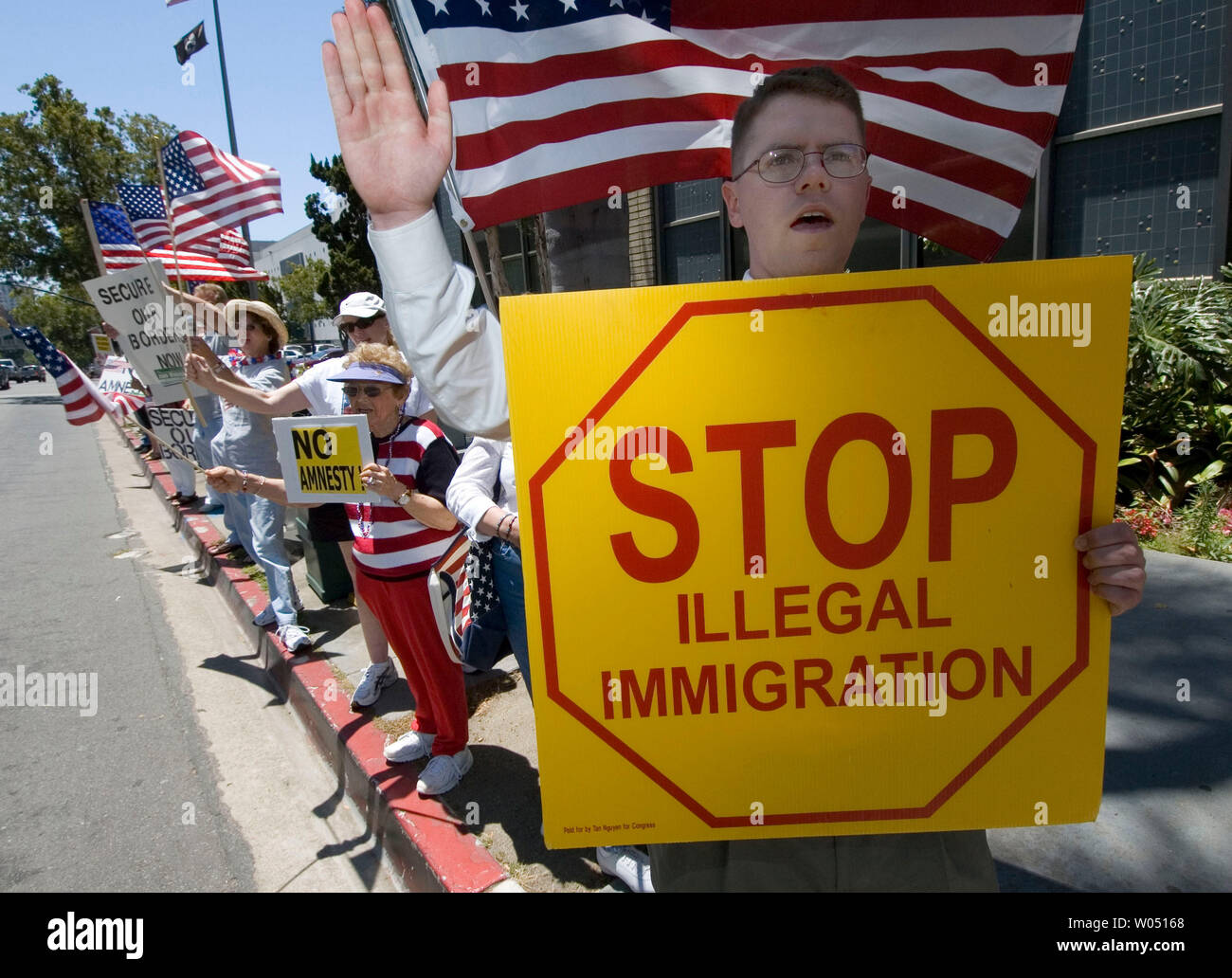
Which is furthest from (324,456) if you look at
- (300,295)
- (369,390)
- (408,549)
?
(300,295)

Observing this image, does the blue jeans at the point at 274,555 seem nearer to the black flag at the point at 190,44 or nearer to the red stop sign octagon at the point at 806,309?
the red stop sign octagon at the point at 806,309

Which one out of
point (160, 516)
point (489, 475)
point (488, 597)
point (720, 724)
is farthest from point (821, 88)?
point (160, 516)

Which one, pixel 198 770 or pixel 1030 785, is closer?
pixel 1030 785

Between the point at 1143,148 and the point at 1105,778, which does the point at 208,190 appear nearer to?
the point at 1143,148

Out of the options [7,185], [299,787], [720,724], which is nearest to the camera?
[720,724]

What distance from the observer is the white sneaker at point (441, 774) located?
3.22 metres

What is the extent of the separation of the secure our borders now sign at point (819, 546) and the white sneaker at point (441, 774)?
2081mm

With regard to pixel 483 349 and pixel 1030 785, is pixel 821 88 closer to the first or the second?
pixel 483 349

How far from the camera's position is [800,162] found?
1.38 meters

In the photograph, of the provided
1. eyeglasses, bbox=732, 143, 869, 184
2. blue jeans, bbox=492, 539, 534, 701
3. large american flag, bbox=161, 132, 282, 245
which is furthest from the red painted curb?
large american flag, bbox=161, 132, 282, 245

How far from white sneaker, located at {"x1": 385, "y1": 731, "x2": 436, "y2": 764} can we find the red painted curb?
55 mm
